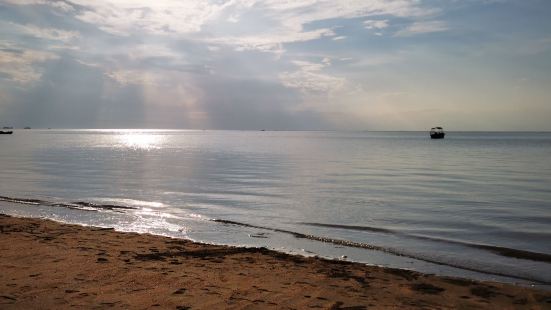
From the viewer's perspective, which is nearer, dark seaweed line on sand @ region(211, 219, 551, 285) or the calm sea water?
dark seaweed line on sand @ region(211, 219, 551, 285)

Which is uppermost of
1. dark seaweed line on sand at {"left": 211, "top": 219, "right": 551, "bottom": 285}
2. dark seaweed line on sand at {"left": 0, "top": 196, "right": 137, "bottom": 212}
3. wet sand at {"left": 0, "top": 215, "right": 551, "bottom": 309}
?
wet sand at {"left": 0, "top": 215, "right": 551, "bottom": 309}

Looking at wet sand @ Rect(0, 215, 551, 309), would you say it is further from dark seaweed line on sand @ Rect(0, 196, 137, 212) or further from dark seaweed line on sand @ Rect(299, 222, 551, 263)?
dark seaweed line on sand @ Rect(0, 196, 137, 212)

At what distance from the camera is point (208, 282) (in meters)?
9.42

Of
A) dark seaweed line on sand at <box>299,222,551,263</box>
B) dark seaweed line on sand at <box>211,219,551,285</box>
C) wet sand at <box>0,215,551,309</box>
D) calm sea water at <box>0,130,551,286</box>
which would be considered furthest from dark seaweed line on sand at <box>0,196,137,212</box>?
dark seaweed line on sand at <box>299,222,551,263</box>

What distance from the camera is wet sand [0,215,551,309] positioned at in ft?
26.8

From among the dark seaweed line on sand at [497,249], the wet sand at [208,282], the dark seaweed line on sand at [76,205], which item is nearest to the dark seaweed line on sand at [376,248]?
the wet sand at [208,282]

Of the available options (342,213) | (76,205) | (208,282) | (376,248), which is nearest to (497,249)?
(376,248)

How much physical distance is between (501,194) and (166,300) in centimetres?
2512

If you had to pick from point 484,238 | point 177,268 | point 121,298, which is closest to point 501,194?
point 484,238

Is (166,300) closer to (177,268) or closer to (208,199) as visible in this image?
(177,268)

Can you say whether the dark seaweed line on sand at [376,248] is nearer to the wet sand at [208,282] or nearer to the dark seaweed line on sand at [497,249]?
the wet sand at [208,282]

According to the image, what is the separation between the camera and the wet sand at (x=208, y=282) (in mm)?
8180

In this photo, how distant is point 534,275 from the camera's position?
37.7 ft

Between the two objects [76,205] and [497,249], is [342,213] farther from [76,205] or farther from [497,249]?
[76,205]
